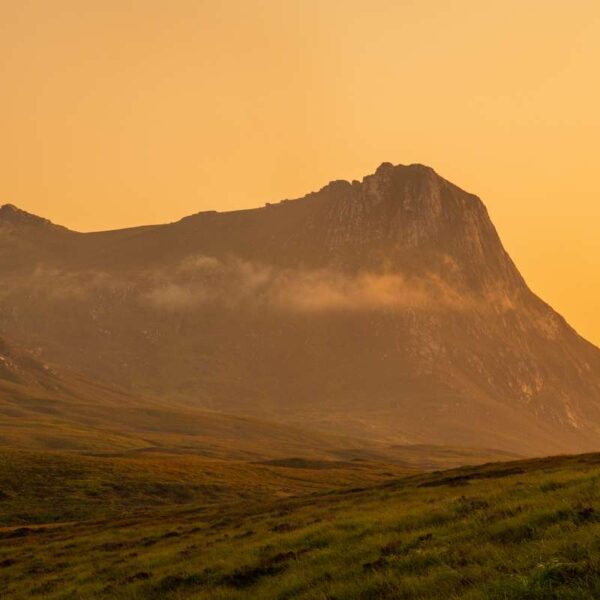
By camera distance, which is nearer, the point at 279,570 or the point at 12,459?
the point at 279,570

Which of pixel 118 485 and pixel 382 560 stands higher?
pixel 382 560

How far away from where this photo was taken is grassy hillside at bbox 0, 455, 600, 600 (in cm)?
1711

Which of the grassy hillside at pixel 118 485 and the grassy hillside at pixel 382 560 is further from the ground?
the grassy hillside at pixel 382 560

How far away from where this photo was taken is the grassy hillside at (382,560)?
1711cm

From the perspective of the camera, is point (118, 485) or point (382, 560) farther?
point (118, 485)

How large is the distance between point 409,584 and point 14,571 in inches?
1238

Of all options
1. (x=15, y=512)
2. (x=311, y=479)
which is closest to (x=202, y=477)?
(x=311, y=479)

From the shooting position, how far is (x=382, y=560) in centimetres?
2198

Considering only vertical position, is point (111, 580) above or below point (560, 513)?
below

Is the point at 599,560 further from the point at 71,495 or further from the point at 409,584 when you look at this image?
the point at 71,495

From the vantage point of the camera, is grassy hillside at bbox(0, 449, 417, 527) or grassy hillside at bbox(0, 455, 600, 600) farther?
grassy hillside at bbox(0, 449, 417, 527)

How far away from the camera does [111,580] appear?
1265 inches

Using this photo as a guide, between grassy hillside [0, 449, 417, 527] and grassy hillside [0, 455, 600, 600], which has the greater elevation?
grassy hillside [0, 455, 600, 600]

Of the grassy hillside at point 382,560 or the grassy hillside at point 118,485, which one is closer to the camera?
the grassy hillside at point 382,560
